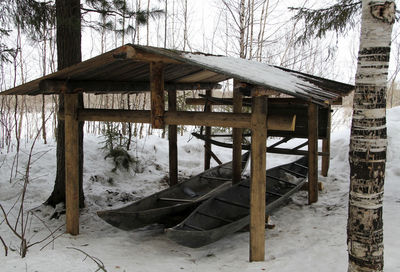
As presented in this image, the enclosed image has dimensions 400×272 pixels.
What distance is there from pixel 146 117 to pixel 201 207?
5.16 ft

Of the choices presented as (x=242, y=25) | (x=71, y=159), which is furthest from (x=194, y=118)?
(x=242, y=25)

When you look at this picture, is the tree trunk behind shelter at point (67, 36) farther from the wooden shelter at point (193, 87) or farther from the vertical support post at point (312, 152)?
the vertical support post at point (312, 152)

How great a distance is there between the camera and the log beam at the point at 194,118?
3.71m

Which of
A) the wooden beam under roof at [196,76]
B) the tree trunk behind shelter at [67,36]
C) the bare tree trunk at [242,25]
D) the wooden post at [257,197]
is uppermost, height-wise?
the bare tree trunk at [242,25]

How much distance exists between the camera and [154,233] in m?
5.16

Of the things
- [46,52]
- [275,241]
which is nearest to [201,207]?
[275,241]

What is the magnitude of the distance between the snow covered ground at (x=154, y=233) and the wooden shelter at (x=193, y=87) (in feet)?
1.35

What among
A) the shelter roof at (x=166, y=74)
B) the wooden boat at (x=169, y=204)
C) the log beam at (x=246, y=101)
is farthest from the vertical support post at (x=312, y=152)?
the wooden boat at (x=169, y=204)

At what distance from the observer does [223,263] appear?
3951 millimetres

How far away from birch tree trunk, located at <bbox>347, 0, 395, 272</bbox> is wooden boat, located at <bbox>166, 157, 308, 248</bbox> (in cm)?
188

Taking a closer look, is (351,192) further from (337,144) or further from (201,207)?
(337,144)

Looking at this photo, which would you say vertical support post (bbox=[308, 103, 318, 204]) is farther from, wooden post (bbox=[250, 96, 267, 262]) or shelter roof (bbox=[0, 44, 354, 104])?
wooden post (bbox=[250, 96, 267, 262])

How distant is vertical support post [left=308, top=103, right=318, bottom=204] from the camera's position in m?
6.14

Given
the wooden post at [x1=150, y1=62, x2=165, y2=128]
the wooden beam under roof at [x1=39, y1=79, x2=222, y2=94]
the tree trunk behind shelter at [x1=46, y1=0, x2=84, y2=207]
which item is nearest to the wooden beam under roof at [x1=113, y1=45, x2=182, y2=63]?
the wooden post at [x1=150, y1=62, x2=165, y2=128]
